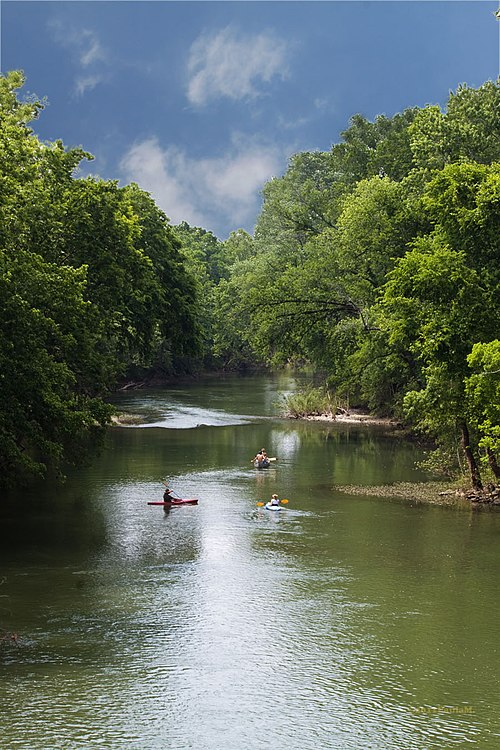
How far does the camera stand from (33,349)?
24.6 m

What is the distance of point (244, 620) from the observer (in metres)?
20.0

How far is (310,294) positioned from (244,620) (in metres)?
35.1

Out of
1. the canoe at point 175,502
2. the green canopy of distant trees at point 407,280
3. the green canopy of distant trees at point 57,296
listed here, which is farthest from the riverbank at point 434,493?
the green canopy of distant trees at point 57,296

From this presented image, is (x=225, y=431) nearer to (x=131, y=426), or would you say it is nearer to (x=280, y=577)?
(x=131, y=426)

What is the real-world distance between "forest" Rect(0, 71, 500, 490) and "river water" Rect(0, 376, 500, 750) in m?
3.10

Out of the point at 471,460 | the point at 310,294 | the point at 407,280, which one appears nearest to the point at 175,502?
the point at 471,460

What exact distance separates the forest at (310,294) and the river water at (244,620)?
3102 millimetres

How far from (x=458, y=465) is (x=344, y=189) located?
A: 27336mm

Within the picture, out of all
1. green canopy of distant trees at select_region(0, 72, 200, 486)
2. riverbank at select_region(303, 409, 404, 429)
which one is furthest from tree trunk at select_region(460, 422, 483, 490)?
riverbank at select_region(303, 409, 404, 429)

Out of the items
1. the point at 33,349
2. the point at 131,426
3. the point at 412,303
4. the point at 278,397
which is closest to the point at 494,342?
the point at 412,303

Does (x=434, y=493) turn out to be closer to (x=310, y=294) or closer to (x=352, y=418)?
(x=310, y=294)

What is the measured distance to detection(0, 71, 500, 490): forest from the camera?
25922 mm

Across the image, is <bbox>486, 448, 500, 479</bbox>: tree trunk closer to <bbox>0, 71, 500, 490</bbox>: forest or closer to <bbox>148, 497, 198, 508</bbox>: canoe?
<bbox>0, 71, 500, 490</bbox>: forest

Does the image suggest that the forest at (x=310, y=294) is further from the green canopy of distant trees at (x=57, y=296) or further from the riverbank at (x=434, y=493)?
the riverbank at (x=434, y=493)
